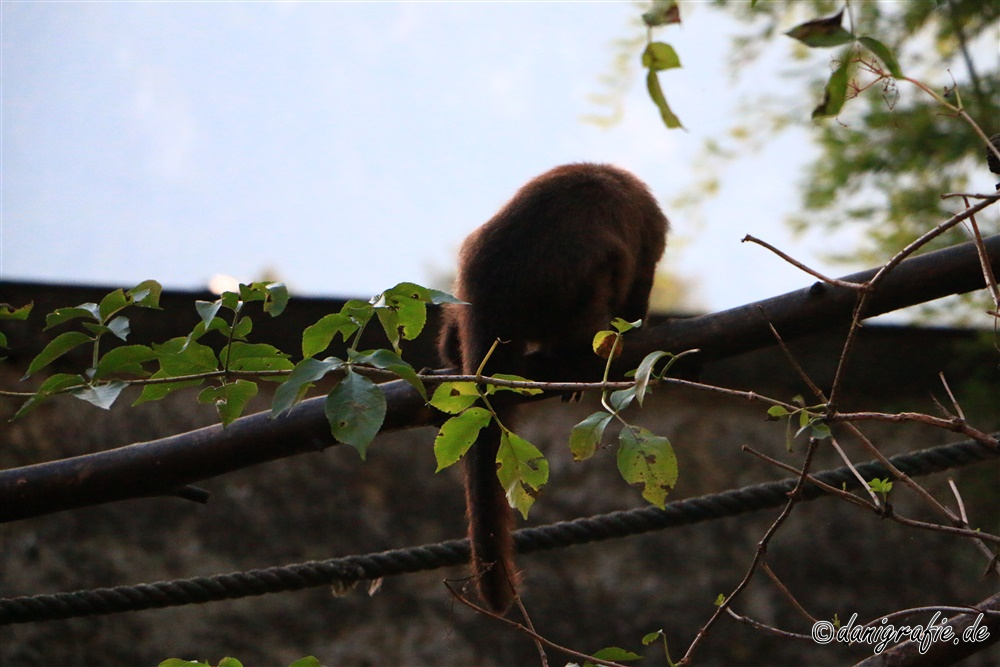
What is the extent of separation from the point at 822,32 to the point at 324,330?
66 centimetres

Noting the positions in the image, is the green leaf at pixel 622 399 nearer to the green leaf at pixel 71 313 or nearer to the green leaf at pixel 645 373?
the green leaf at pixel 645 373

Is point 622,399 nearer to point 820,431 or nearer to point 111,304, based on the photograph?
point 820,431

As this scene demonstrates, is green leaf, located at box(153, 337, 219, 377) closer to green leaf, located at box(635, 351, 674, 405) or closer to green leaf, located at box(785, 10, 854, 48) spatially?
green leaf, located at box(635, 351, 674, 405)

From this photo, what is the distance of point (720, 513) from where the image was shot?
6.58ft

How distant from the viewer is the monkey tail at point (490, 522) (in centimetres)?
201

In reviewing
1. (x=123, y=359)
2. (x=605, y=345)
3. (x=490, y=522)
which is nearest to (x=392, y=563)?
(x=490, y=522)

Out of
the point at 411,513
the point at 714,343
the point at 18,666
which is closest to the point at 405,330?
the point at 714,343

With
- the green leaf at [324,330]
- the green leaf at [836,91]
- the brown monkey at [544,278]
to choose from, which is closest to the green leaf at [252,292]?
the green leaf at [324,330]

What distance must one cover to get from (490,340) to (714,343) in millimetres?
760

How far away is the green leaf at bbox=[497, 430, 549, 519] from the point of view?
118cm

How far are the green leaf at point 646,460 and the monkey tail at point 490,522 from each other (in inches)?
36.9

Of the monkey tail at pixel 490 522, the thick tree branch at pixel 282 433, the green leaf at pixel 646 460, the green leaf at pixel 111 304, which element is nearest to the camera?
the green leaf at pixel 646 460

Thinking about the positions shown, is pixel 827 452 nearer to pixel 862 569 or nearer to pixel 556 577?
pixel 862 569

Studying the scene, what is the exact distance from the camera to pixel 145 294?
4.43ft
